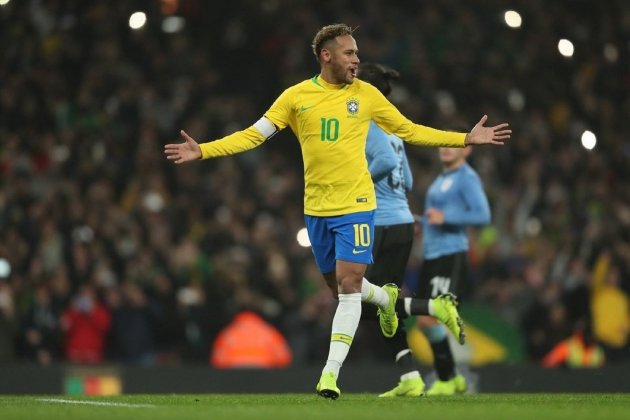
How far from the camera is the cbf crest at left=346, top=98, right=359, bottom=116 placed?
8422 millimetres

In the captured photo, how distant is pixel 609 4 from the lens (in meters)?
18.8

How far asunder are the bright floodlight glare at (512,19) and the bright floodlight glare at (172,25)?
4644mm

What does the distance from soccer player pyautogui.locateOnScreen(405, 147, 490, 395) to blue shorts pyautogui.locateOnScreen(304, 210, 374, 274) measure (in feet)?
6.01

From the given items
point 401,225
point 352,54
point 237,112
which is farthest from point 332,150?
point 237,112

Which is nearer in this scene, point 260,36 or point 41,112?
point 41,112

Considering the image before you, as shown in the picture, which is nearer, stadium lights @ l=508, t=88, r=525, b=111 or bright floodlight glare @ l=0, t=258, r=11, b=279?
bright floodlight glare @ l=0, t=258, r=11, b=279

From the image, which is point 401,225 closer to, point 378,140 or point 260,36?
point 378,140

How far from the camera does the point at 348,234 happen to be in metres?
8.32

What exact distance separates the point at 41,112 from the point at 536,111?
6615 millimetres

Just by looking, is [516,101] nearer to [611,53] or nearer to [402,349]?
[611,53]

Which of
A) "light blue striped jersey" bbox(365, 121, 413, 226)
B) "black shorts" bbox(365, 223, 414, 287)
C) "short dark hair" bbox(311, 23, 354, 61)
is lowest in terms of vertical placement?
"black shorts" bbox(365, 223, 414, 287)

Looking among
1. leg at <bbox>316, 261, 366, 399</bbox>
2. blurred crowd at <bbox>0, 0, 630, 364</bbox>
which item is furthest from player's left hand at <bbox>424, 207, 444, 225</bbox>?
blurred crowd at <bbox>0, 0, 630, 364</bbox>

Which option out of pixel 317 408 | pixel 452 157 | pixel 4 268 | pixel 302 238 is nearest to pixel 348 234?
pixel 317 408

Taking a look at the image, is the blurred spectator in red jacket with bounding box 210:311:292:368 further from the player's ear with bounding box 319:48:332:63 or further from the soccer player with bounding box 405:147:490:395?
the player's ear with bounding box 319:48:332:63
